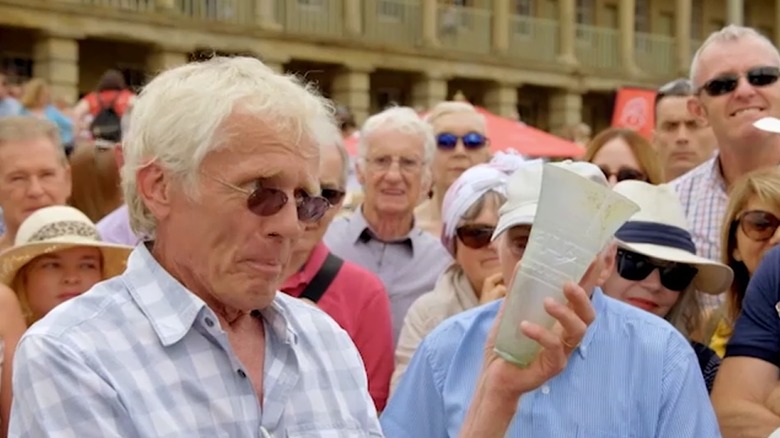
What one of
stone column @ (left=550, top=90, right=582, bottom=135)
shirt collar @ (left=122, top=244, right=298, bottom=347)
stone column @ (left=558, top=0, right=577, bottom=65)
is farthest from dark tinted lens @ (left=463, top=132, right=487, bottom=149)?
stone column @ (left=558, top=0, right=577, bottom=65)

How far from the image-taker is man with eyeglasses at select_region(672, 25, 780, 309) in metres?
4.97

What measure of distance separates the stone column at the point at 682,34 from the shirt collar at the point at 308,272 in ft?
116

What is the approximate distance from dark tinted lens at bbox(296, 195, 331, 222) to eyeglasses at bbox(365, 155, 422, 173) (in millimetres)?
3229

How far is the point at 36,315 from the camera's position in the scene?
14.0 ft

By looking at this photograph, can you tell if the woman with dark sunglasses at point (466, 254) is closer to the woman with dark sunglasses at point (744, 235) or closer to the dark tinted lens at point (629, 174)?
the woman with dark sunglasses at point (744, 235)

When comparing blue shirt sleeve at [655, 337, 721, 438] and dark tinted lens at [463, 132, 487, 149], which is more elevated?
dark tinted lens at [463, 132, 487, 149]

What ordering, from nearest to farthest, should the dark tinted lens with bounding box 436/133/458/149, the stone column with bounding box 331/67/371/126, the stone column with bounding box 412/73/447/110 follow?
the dark tinted lens with bounding box 436/133/458/149, the stone column with bounding box 331/67/371/126, the stone column with bounding box 412/73/447/110

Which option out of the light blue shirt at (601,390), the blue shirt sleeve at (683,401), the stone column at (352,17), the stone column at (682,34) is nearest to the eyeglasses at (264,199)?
the light blue shirt at (601,390)

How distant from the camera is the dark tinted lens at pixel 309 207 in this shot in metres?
2.41

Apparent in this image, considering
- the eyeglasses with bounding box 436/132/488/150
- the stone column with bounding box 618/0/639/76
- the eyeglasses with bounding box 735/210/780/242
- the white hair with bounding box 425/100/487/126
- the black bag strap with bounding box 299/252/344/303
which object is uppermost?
→ the stone column with bounding box 618/0/639/76

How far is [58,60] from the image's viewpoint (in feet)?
72.8

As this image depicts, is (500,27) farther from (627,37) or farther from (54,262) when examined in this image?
(54,262)

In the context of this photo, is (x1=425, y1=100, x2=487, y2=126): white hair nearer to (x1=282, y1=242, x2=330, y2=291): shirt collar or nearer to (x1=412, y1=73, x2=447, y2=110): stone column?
(x1=282, y1=242, x2=330, y2=291): shirt collar

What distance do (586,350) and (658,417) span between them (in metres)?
0.25
